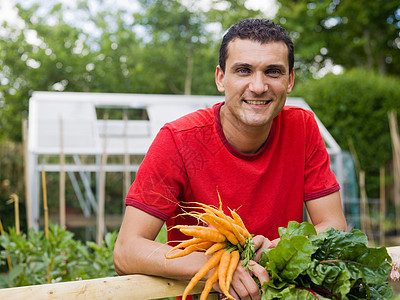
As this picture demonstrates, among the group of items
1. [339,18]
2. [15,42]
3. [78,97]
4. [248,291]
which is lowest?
[248,291]

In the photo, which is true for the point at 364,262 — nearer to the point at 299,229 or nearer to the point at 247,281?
the point at 299,229

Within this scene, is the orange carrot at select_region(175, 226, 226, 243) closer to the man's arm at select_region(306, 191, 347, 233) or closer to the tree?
the man's arm at select_region(306, 191, 347, 233)

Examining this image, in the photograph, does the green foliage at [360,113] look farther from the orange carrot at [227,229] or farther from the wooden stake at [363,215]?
the orange carrot at [227,229]

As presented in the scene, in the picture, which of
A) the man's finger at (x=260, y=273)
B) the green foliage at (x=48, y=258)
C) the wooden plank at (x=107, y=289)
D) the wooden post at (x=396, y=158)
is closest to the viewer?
the wooden plank at (x=107, y=289)

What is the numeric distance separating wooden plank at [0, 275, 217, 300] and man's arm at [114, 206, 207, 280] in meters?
0.04

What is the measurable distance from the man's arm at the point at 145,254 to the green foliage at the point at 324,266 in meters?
0.23

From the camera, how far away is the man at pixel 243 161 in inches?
61.6

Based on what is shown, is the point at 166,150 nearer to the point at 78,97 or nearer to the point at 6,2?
the point at 78,97

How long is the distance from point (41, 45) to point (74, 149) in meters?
8.44

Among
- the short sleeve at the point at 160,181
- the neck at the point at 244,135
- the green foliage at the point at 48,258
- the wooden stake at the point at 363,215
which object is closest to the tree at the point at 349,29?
the wooden stake at the point at 363,215

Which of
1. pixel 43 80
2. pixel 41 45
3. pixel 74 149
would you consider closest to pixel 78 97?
pixel 74 149

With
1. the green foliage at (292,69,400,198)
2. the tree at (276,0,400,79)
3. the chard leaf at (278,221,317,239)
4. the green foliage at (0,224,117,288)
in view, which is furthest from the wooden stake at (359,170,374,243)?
the tree at (276,0,400,79)

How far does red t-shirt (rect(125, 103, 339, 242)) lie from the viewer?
1.60 m

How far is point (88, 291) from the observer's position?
125 cm
